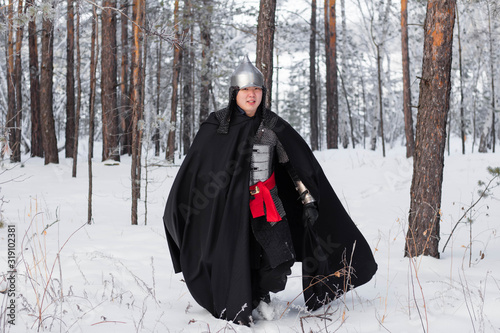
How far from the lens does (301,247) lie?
14.0 ft

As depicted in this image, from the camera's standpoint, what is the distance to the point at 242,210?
3779 mm

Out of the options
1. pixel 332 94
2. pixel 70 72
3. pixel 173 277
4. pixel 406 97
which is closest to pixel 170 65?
pixel 70 72

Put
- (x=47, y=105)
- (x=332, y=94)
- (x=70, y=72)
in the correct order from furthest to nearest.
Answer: (x=332, y=94) → (x=70, y=72) → (x=47, y=105)

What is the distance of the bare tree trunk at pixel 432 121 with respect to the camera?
17.1 feet

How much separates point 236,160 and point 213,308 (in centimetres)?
115

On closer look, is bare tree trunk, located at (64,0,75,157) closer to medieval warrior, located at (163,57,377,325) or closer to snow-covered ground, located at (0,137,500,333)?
snow-covered ground, located at (0,137,500,333)

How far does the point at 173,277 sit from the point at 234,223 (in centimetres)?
164

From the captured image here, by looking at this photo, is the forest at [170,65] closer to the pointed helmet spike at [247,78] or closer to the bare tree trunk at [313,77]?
the bare tree trunk at [313,77]

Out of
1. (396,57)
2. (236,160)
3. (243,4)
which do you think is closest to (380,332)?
(236,160)

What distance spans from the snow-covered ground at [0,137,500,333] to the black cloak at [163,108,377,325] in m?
0.20

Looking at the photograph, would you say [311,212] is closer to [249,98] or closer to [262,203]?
[262,203]

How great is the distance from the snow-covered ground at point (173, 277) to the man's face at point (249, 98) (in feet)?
4.85

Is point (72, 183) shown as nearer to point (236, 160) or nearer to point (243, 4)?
point (243, 4)

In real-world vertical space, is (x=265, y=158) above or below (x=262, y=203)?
above
